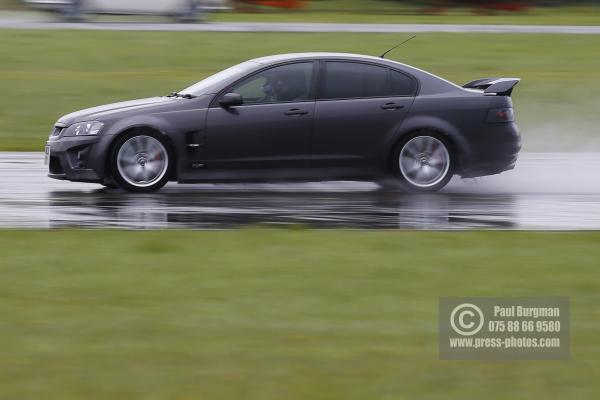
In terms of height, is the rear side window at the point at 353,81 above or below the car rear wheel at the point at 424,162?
above

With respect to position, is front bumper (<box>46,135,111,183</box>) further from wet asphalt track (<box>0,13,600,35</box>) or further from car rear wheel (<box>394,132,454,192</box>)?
wet asphalt track (<box>0,13,600,35</box>)

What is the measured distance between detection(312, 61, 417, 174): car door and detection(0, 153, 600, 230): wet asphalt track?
43cm

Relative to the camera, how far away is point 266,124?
12.1 m

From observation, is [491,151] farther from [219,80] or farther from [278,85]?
[219,80]

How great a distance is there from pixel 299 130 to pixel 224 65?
36.0 feet

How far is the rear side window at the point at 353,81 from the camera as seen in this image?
40.4 feet

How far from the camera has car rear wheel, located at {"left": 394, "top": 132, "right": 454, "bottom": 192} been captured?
12328 mm

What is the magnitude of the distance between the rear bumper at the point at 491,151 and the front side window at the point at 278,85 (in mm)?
1802

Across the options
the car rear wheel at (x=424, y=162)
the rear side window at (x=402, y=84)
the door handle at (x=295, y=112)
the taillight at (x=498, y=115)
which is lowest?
the car rear wheel at (x=424, y=162)

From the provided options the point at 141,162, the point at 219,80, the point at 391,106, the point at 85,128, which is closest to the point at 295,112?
the point at 219,80

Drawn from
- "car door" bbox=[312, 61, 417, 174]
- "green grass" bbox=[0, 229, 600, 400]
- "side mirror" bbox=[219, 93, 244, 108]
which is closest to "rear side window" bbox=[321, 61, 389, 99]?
"car door" bbox=[312, 61, 417, 174]

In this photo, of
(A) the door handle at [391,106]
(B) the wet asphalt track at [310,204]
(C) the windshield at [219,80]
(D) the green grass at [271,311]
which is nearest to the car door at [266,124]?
(C) the windshield at [219,80]

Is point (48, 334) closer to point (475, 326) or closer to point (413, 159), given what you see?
point (475, 326)

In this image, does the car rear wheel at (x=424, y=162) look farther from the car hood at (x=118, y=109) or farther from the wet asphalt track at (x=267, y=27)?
the wet asphalt track at (x=267, y=27)
